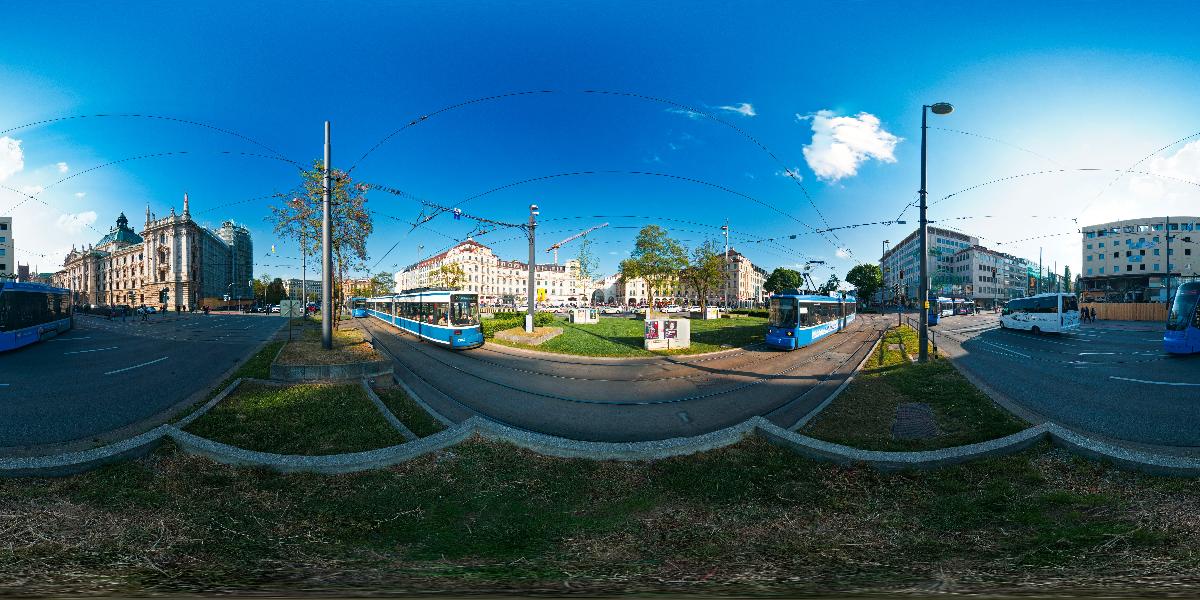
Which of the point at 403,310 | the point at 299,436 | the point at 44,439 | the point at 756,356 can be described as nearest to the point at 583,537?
the point at 299,436

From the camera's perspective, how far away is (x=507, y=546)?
9.59 feet

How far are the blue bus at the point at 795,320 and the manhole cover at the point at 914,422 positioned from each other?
8415 millimetres

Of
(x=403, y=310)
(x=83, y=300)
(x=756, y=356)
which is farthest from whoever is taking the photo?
(x=83, y=300)

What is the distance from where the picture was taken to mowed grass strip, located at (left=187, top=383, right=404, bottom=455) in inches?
191

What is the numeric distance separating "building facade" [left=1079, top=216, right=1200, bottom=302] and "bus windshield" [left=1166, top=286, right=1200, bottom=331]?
176 ft

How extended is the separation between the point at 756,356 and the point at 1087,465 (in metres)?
9.86

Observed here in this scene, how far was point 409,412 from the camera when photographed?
6535mm

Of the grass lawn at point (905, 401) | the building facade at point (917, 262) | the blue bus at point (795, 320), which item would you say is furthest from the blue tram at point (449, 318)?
the building facade at point (917, 262)

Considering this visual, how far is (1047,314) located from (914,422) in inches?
917

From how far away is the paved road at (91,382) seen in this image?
18.7ft

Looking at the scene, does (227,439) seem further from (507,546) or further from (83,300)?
(83,300)

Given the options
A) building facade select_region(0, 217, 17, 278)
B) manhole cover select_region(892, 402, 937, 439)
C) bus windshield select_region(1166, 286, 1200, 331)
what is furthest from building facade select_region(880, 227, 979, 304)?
building facade select_region(0, 217, 17, 278)

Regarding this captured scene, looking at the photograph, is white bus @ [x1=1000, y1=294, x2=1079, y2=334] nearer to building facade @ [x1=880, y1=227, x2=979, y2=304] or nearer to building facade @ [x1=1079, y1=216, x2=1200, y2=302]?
building facade @ [x1=1079, y1=216, x2=1200, y2=302]

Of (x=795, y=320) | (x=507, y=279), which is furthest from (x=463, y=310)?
(x=507, y=279)
